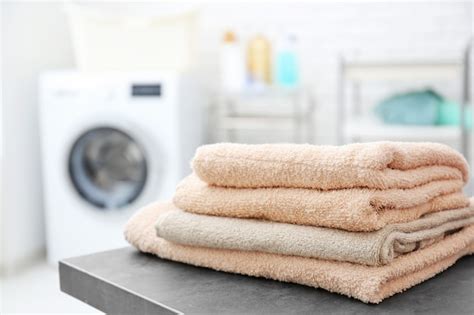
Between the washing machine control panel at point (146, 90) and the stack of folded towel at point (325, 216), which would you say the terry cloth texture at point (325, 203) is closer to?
the stack of folded towel at point (325, 216)

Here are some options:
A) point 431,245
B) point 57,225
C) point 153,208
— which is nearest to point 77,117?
point 57,225

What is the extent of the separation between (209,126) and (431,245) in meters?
3.45

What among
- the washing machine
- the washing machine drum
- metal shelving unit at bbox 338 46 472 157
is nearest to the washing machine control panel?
the washing machine

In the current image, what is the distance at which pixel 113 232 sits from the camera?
10.6 feet

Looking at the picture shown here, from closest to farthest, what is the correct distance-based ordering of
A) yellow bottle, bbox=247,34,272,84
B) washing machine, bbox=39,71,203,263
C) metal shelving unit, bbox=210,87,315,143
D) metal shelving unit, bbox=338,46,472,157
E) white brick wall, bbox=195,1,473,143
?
1. metal shelving unit, bbox=338,46,472,157
2. washing machine, bbox=39,71,203,263
3. white brick wall, bbox=195,1,473,143
4. yellow bottle, bbox=247,34,272,84
5. metal shelving unit, bbox=210,87,315,143

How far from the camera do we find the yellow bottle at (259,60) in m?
3.63

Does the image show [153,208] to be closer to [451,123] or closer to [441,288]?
[441,288]

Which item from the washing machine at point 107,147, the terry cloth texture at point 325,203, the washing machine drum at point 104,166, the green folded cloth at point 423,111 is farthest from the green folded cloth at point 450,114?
the terry cloth texture at point 325,203

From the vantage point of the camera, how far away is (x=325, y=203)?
673mm

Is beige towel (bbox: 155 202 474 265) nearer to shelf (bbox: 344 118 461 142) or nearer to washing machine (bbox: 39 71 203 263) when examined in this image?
shelf (bbox: 344 118 461 142)

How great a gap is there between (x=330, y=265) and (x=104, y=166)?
2.71m

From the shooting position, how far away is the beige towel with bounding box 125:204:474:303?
0.64m

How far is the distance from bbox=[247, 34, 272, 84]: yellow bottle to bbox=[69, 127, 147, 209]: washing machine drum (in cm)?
91

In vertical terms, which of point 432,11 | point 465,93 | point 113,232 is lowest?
point 113,232
